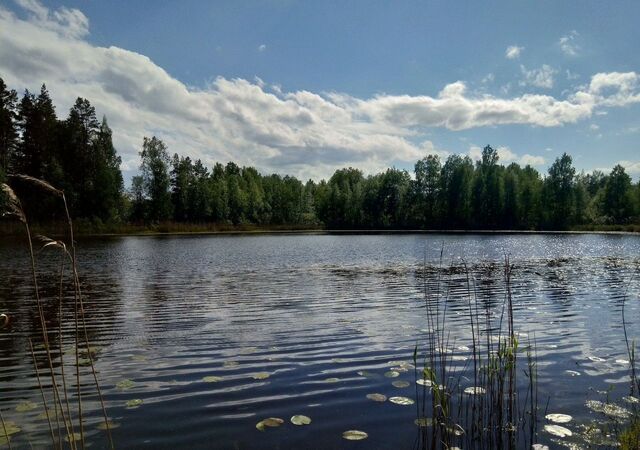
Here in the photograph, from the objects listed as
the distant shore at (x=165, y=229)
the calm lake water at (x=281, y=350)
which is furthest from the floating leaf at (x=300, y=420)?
the distant shore at (x=165, y=229)

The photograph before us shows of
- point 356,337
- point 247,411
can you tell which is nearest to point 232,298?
point 356,337

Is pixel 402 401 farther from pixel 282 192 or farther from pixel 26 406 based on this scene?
pixel 282 192

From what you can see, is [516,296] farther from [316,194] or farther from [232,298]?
[316,194]

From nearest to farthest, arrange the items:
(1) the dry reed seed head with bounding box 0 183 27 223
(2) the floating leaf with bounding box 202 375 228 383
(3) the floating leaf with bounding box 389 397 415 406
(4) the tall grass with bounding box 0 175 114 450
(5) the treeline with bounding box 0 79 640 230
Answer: (1) the dry reed seed head with bounding box 0 183 27 223 < (4) the tall grass with bounding box 0 175 114 450 < (3) the floating leaf with bounding box 389 397 415 406 < (2) the floating leaf with bounding box 202 375 228 383 < (5) the treeline with bounding box 0 79 640 230

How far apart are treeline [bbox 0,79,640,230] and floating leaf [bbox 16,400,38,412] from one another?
80.9m

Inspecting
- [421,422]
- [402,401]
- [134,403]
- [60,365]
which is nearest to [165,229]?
[60,365]

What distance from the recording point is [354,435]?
6.56 m

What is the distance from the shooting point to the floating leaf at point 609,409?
711 centimetres

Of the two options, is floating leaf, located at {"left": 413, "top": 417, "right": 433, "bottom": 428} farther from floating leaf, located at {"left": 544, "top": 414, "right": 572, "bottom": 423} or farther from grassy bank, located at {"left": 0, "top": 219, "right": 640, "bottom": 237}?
grassy bank, located at {"left": 0, "top": 219, "right": 640, "bottom": 237}

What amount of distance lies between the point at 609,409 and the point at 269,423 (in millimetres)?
5885

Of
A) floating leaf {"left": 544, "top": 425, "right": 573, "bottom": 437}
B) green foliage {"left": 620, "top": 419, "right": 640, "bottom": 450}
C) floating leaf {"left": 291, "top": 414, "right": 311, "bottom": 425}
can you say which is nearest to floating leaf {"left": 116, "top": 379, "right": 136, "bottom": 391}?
floating leaf {"left": 291, "top": 414, "right": 311, "bottom": 425}

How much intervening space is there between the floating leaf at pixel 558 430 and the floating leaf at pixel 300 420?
149 inches

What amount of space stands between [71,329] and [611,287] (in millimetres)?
25299

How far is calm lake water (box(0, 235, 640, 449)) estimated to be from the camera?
7.01 m
